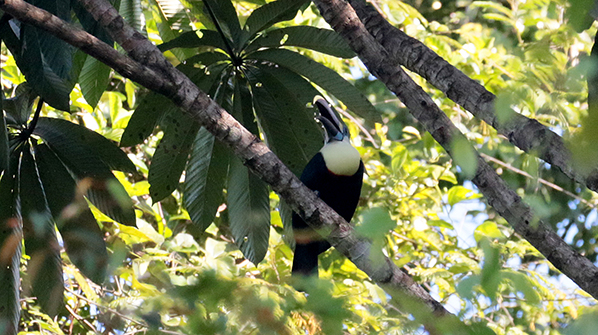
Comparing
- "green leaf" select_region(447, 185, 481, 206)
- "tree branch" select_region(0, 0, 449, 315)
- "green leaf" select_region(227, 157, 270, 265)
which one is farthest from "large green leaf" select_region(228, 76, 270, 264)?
"green leaf" select_region(447, 185, 481, 206)

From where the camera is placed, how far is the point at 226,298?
99 cm

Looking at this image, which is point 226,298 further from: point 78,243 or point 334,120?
point 334,120

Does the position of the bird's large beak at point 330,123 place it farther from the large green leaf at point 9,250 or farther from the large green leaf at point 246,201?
the large green leaf at point 9,250

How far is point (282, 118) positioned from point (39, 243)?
968 mm

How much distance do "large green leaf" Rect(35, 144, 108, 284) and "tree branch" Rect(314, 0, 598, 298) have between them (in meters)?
1.07

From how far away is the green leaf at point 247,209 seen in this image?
237 centimetres

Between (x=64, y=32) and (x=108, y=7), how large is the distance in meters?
0.22

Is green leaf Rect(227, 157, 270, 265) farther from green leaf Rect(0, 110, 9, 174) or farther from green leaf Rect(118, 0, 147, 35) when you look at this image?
green leaf Rect(0, 110, 9, 174)

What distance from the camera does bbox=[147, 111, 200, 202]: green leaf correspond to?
2352mm

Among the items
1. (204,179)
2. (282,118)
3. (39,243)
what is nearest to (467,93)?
(282,118)

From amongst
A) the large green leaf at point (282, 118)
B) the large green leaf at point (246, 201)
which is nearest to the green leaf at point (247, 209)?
the large green leaf at point (246, 201)

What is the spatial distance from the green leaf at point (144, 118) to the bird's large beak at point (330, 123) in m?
0.65

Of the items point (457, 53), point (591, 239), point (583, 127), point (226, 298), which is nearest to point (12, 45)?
point (226, 298)

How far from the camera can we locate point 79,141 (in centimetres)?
221
